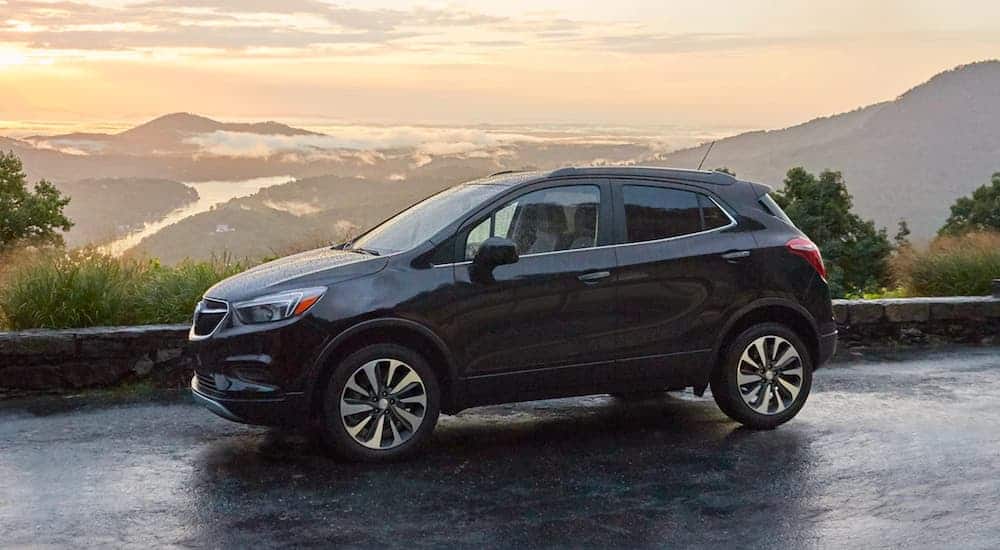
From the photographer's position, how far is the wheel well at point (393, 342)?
24.3 ft

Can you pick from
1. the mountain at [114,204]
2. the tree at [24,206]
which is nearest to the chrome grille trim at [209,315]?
the mountain at [114,204]

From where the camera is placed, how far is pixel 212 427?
865 centimetres

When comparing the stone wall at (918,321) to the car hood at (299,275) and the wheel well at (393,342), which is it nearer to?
the wheel well at (393,342)

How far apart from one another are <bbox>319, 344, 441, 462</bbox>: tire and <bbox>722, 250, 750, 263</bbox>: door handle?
2238 millimetres

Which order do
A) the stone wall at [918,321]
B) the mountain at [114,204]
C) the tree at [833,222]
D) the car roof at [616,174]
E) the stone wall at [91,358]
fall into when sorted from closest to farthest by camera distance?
the car roof at [616,174], the stone wall at [91,358], the stone wall at [918,321], the mountain at [114,204], the tree at [833,222]

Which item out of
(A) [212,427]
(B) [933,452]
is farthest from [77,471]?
(B) [933,452]

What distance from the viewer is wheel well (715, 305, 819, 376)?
8438 mm

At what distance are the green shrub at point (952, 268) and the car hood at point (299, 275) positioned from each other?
9.67 meters

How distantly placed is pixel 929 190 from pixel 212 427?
331 ft

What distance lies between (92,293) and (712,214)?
5.64 meters

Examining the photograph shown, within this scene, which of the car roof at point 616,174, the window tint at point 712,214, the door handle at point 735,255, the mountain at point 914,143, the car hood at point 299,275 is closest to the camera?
the car hood at point 299,275

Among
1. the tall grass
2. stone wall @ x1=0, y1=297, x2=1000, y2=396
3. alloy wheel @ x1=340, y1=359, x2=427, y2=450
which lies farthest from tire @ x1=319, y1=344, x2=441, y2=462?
the tall grass

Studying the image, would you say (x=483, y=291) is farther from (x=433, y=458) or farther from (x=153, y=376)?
(x=153, y=376)

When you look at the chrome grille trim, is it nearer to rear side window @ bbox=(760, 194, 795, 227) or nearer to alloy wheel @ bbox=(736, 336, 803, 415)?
alloy wheel @ bbox=(736, 336, 803, 415)
